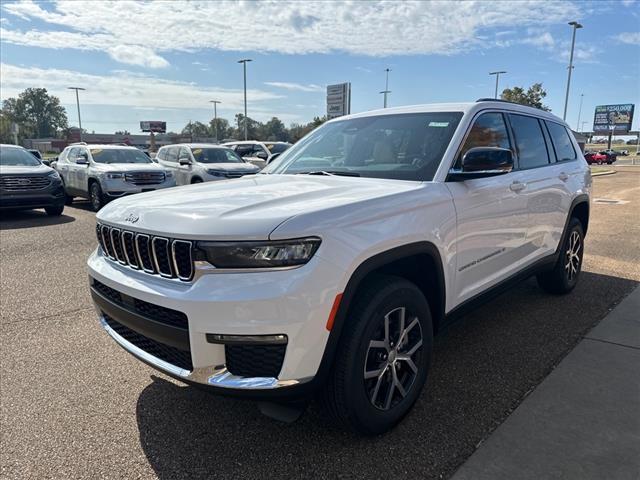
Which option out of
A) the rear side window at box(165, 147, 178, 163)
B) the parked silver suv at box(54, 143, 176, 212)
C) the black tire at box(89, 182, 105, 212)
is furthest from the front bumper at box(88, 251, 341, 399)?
the rear side window at box(165, 147, 178, 163)

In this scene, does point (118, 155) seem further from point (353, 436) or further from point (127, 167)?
point (353, 436)

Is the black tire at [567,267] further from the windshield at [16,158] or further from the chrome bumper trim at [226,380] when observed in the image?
the windshield at [16,158]

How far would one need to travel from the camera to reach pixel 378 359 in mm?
2545

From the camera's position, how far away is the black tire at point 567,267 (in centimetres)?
487

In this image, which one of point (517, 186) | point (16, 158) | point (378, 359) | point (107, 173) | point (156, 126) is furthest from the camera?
point (156, 126)

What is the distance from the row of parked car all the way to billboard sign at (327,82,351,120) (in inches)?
850

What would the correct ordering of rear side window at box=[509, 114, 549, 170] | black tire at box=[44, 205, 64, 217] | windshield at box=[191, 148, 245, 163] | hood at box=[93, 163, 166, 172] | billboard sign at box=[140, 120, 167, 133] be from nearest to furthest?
rear side window at box=[509, 114, 549, 170] < black tire at box=[44, 205, 64, 217] < hood at box=[93, 163, 166, 172] < windshield at box=[191, 148, 245, 163] < billboard sign at box=[140, 120, 167, 133]

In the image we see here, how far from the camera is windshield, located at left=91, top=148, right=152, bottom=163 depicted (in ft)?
41.8

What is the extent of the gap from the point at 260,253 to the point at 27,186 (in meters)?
10.4

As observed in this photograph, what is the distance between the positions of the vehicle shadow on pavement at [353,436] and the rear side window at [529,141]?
1.51m

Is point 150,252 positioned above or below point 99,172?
above

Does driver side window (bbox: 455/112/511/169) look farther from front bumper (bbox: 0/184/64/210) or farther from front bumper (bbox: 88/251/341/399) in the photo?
front bumper (bbox: 0/184/64/210)

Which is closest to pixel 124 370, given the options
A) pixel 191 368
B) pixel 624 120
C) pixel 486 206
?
pixel 191 368

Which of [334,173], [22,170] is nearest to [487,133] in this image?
[334,173]
